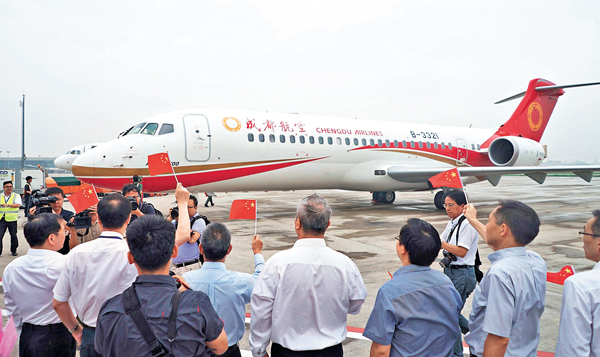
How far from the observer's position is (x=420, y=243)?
249cm

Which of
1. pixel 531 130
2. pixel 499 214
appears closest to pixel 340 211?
pixel 531 130

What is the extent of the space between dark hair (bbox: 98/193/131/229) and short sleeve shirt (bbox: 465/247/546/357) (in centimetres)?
256

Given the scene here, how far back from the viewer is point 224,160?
480 inches

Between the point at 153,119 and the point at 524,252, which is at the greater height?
the point at 153,119

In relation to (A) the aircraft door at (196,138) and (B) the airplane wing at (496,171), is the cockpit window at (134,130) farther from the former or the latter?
(B) the airplane wing at (496,171)

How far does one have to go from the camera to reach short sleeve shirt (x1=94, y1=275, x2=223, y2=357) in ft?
5.85

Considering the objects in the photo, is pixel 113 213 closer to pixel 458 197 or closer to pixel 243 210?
pixel 243 210

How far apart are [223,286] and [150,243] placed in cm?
73

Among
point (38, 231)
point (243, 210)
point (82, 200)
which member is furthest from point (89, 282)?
point (82, 200)

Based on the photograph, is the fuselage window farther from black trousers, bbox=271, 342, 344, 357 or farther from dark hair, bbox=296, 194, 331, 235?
black trousers, bbox=271, 342, 344, 357

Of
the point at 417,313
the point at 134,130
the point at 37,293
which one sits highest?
the point at 134,130

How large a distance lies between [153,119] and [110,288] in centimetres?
975

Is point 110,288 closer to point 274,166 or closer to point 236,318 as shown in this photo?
point 236,318

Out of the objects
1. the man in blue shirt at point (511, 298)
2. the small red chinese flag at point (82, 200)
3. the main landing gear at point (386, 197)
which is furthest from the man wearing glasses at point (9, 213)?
the main landing gear at point (386, 197)
